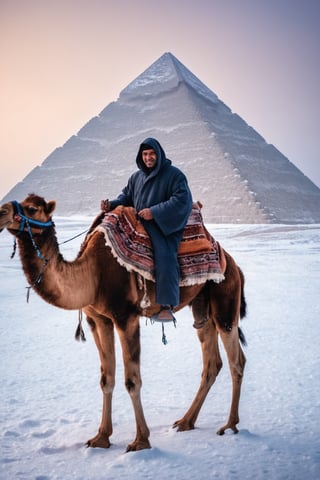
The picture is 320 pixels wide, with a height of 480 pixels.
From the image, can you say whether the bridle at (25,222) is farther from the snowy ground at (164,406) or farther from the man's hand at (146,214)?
the snowy ground at (164,406)

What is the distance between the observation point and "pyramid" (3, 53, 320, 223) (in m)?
67.5

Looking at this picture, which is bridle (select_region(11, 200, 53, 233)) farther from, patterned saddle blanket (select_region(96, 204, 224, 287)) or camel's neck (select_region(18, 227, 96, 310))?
patterned saddle blanket (select_region(96, 204, 224, 287))

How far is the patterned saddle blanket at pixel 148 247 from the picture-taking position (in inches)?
98.0

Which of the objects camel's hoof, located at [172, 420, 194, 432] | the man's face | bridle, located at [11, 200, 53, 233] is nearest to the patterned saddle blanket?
the man's face

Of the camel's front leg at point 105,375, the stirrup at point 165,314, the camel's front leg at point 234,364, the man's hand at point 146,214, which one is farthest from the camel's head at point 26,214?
the camel's front leg at point 234,364

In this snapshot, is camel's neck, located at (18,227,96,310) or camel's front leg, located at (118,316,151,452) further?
camel's front leg, located at (118,316,151,452)

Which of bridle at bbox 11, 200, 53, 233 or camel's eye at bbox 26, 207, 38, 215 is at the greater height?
camel's eye at bbox 26, 207, 38, 215

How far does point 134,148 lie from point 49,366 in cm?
8476

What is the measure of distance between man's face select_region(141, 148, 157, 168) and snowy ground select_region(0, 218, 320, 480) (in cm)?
145

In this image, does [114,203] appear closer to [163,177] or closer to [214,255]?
[163,177]

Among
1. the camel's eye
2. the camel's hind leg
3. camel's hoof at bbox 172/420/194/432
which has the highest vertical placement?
the camel's eye

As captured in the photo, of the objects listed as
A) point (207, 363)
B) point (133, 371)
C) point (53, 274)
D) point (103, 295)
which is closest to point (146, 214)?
point (103, 295)

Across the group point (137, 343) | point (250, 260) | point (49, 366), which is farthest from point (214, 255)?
point (250, 260)

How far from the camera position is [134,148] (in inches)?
3415
